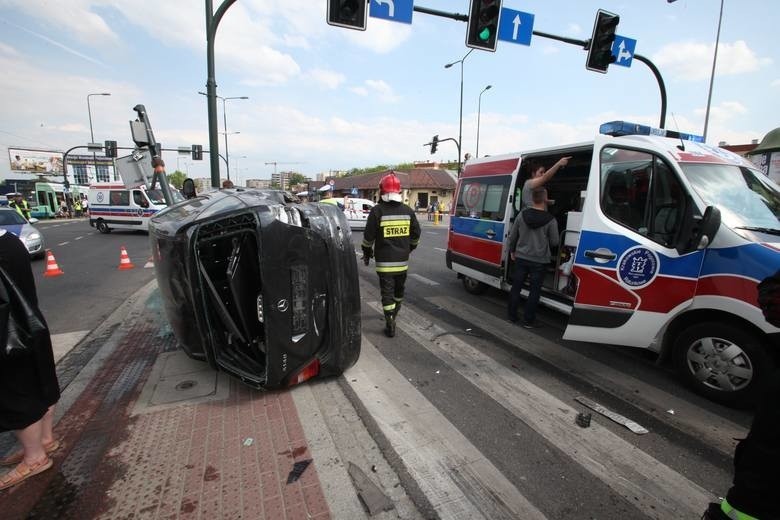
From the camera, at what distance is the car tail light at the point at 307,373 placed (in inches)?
131

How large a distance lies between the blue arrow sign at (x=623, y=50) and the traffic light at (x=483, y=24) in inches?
132

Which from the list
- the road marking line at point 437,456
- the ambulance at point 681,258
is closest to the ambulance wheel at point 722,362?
the ambulance at point 681,258

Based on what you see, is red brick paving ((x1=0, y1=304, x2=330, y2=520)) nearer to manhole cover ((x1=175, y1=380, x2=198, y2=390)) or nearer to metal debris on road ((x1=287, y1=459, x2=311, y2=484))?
metal debris on road ((x1=287, y1=459, x2=311, y2=484))

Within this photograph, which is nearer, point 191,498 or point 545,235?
point 191,498

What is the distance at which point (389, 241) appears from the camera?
4.60 metres

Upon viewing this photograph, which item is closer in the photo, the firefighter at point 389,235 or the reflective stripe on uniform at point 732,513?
the reflective stripe on uniform at point 732,513

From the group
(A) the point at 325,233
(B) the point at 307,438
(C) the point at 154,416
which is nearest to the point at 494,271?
(A) the point at 325,233

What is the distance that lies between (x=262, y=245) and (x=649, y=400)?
357cm

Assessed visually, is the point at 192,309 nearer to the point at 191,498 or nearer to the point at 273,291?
the point at 273,291

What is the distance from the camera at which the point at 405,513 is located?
2156 millimetres

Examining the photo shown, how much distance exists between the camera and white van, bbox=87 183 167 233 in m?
17.3

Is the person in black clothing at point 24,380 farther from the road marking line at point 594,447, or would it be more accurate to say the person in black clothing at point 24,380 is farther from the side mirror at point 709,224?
the side mirror at point 709,224

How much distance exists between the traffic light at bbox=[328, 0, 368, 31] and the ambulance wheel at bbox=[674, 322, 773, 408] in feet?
23.7

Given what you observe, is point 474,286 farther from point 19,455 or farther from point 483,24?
point 19,455
